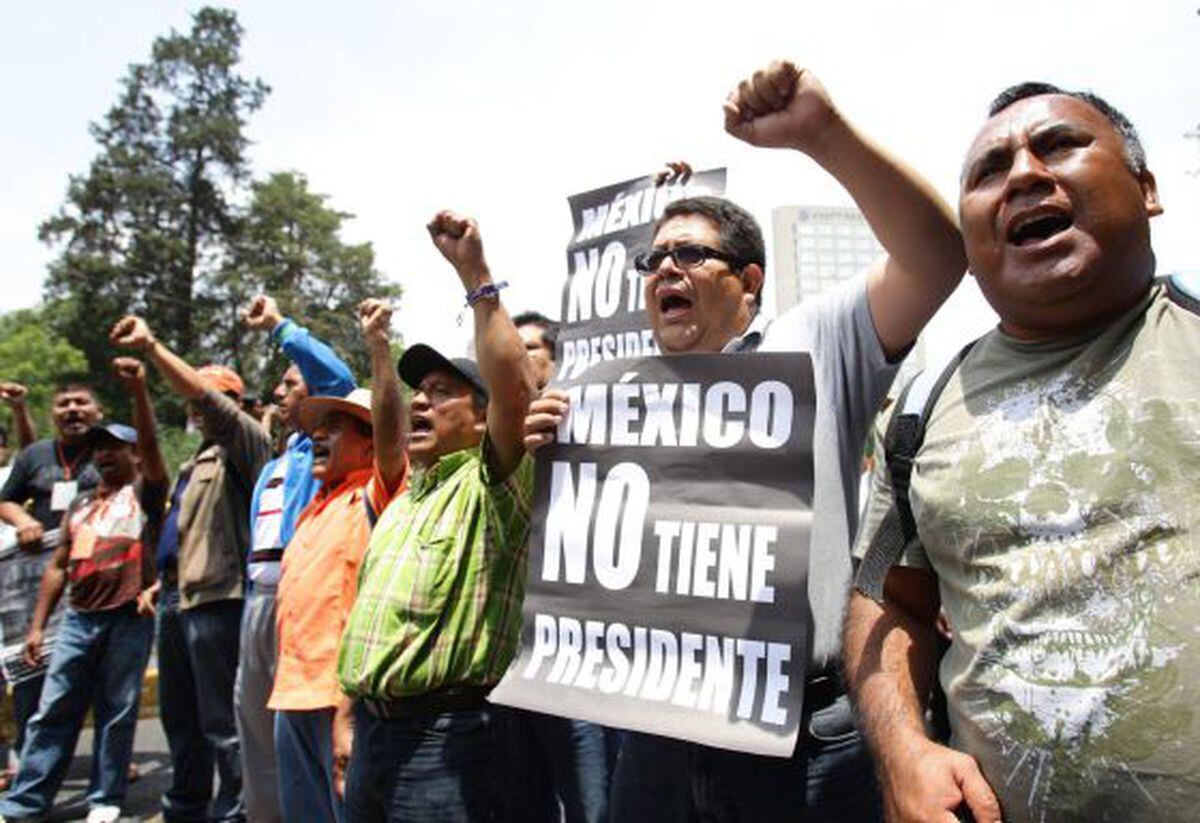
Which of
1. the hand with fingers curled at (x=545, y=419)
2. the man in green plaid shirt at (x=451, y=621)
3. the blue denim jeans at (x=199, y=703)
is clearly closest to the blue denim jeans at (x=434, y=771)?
the man in green plaid shirt at (x=451, y=621)

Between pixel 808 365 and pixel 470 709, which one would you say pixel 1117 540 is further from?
pixel 470 709

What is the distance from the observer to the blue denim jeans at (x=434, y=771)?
2.39 metres

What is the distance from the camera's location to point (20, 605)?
18.9 feet

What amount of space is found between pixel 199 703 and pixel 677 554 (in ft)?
12.0

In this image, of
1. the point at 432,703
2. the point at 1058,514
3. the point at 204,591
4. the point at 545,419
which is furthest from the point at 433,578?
the point at 204,591

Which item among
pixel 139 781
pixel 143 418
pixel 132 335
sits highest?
pixel 132 335

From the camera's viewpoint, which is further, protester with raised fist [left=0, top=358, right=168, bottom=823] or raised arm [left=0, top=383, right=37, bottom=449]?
raised arm [left=0, top=383, right=37, bottom=449]

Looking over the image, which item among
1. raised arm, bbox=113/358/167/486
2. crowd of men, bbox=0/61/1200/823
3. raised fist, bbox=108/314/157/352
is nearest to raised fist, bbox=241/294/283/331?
raised fist, bbox=108/314/157/352

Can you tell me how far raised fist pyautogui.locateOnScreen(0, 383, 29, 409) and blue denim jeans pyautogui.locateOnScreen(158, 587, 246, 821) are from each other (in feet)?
7.80

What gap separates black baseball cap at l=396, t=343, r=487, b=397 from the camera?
299 cm

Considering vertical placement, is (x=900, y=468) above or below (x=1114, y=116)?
below

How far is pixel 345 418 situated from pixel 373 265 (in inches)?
1732

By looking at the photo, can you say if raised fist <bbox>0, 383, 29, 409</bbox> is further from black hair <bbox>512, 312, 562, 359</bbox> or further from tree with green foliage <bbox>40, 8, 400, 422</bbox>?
tree with green foliage <bbox>40, 8, 400, 422</bbox>

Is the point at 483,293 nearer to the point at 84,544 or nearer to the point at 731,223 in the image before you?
the point at 731,223
